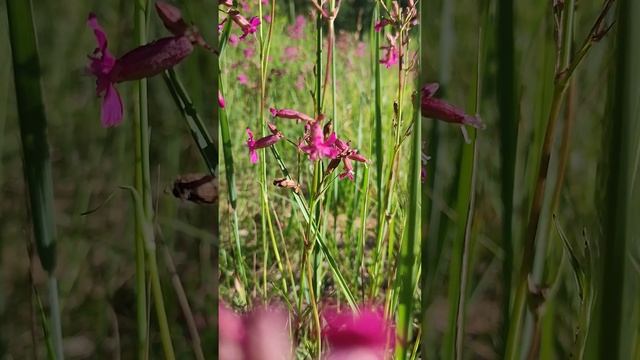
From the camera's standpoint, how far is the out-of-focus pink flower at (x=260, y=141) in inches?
41.0

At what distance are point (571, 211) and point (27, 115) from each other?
2.50 ft

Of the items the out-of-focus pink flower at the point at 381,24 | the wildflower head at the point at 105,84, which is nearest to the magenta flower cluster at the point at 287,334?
the wildflower head at the point at 105,84

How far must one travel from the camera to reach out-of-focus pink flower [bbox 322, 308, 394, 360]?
108 centimetres

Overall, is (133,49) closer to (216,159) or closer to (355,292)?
(216,159)

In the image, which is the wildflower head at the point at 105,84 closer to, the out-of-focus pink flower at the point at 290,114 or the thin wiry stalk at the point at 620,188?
the out-of-focus pink flower at the point at 290,114

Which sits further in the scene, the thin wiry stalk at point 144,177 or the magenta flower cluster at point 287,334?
the magenta flower cluster at point 287,334

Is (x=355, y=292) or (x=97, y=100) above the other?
(x=97, y=100)

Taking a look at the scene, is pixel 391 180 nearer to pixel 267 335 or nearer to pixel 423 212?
pixel 423 212

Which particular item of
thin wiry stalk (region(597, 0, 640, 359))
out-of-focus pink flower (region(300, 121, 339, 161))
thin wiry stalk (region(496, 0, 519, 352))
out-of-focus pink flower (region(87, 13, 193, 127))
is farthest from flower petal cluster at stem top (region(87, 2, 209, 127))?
thin wiry stalk (region(597, 0, 640, 359))

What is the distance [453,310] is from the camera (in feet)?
3.58

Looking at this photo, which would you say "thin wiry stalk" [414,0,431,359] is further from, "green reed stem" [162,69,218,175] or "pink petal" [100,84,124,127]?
"pink petal" [100,84,124,127]

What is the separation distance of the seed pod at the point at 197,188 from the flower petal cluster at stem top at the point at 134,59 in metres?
0.11

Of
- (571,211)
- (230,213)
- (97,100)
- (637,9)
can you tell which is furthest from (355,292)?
(637,9)

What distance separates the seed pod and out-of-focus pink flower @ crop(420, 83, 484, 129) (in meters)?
0.31
